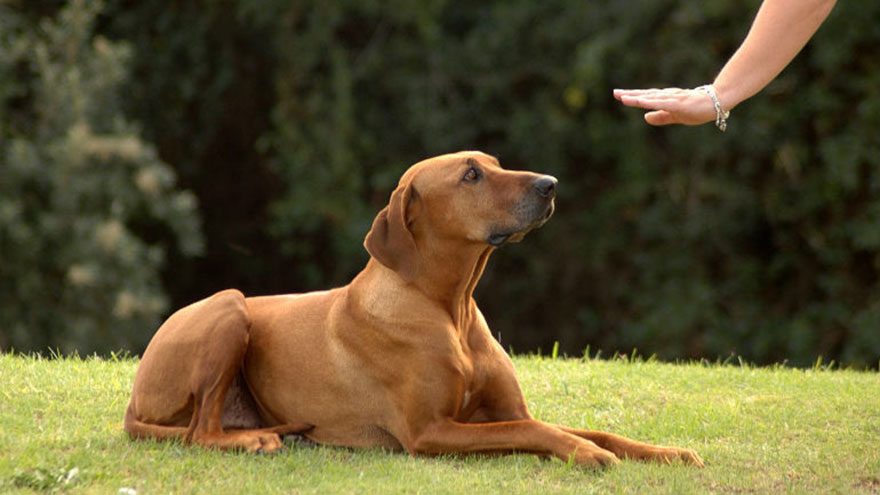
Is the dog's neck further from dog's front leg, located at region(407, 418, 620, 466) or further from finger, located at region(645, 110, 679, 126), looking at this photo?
finger, located at region(645, 110, 679, 126)

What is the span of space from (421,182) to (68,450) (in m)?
1.87

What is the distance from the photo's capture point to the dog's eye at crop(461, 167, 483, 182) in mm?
5695

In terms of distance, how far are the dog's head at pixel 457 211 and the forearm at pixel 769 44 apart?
87cm

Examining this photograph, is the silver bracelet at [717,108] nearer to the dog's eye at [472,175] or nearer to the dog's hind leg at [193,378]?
the dog's eye at [472,175]

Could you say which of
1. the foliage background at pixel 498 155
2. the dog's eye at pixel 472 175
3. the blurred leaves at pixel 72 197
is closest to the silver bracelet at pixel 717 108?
the dog's eye at pixel 472 175

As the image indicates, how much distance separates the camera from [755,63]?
16.9 ft

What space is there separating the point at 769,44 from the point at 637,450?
1766 millimetres

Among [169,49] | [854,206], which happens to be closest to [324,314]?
[854,206]

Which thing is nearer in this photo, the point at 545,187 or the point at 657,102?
the point at 657,102

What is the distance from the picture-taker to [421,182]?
18.8ft

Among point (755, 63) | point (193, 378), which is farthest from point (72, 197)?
point (755, 63)

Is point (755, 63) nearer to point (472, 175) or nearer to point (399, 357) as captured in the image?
point (472, 175)

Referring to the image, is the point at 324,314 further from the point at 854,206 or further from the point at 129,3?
the point at 129,3

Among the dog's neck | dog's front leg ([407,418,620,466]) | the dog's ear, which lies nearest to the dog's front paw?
dog's front leg ([407,418,620,466])
